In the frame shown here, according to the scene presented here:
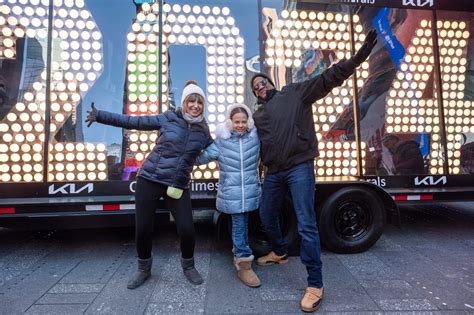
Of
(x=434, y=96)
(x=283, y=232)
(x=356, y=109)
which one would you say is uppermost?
(x=434, y=96)

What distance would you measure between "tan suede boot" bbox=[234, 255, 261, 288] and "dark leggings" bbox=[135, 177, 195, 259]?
438 millimetres

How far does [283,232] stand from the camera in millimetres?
3635

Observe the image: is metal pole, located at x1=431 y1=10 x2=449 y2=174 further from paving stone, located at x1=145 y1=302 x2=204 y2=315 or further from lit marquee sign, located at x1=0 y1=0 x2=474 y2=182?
paving stone, located at x1=145 y1=302 x2=204 y2=315

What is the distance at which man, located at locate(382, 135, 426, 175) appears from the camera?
3828 mm

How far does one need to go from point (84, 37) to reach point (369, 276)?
361 cm

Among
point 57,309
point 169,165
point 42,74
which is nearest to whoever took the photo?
point 57,309

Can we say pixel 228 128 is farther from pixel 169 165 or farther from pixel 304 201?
pixel 304 201

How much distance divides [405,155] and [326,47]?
4.98 ft

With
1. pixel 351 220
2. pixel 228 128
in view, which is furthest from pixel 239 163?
pixel 351 220

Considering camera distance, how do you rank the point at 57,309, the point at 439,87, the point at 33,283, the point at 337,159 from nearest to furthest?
1. the point at 57,309
2. the point at 33,283
3. the point at 337,159
4. the point at 439,87

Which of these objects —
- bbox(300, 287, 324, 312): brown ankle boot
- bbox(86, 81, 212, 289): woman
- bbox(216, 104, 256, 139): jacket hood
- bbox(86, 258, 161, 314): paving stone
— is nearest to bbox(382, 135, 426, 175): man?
bbox(216, 104, 256, 139): jacket hood

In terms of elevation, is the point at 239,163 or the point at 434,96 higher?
the point at 434,96

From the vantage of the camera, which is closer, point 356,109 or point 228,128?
point 228,128

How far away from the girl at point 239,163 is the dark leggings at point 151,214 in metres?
0.33
